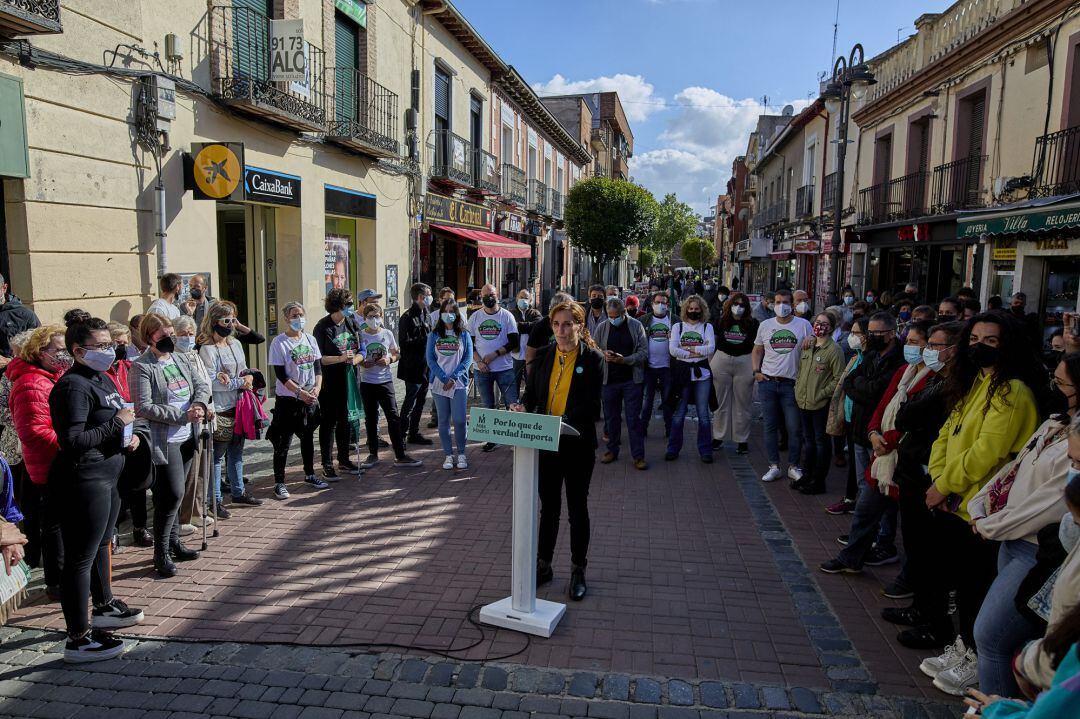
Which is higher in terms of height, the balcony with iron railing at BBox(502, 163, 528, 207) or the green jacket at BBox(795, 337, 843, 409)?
the balcony with iron railing at BBox(502, 163, 528, 207)

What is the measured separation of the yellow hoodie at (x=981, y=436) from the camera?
3402 millimetres

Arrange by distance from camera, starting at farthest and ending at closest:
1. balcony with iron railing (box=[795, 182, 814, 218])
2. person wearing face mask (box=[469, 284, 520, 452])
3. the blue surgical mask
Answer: balcony with iron railing (box=[795, 182, 814, 218]), person wearing face mask (box=[469, 284, 520, 452]), the blue surgical mask

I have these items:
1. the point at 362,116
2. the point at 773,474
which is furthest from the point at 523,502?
the point at 362,116

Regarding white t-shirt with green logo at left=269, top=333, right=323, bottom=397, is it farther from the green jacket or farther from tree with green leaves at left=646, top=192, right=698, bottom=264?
tree with green leaves at left=646, top=192, right=698, bottom=264

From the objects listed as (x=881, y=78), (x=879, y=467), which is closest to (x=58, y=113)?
(x=879, y=467)

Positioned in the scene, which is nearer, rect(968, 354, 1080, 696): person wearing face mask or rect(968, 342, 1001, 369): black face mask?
rect(968, 354, 1080, 696): person wearing face mask

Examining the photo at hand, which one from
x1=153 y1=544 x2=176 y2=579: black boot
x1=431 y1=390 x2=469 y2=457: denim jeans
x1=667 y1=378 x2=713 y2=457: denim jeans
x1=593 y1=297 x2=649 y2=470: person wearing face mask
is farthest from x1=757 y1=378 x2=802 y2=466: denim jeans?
x1=153 y1=544 x2=176 y2=579: black boot

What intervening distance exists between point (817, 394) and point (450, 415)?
12.0ft

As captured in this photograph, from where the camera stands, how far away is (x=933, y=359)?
4.32 meters

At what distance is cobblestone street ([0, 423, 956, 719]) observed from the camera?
3.46m

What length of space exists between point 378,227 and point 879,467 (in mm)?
11510

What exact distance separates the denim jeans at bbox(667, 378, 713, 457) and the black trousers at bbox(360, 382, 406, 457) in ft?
9.72

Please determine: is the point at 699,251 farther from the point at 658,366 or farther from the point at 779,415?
the point at 779,415

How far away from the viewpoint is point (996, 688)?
9.95 ft
